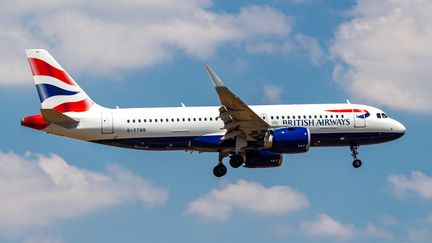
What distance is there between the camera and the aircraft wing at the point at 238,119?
8488 centimetres

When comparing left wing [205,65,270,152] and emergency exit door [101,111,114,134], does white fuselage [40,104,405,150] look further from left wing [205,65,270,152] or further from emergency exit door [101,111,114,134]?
left wing [205,65,270,152]

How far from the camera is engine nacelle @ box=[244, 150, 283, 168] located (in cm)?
9544

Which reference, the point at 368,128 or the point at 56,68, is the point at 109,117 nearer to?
the point at 56,68

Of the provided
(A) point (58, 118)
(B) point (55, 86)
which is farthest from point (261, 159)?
(B) point (55, 86)

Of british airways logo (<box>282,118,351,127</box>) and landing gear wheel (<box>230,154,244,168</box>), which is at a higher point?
british airways logo (<box>282,118,351,127</box>)

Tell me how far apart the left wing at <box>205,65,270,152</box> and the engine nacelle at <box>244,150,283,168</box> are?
5695 millimetres

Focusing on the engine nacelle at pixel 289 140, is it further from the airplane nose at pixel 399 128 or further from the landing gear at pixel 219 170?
the airplane nose at pixel 399 128

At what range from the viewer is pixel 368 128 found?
305 ft

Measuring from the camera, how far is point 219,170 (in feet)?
306

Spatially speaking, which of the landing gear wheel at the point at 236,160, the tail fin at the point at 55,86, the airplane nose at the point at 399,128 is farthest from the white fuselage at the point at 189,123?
the landing gear wheel at the point at 236,160

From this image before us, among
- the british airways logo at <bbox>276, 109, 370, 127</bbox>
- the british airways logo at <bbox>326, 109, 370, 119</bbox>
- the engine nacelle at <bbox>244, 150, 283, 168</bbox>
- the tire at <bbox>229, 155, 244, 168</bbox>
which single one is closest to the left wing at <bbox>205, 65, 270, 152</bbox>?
the tire at <bbox>229, 155, 244, 168</bbox>

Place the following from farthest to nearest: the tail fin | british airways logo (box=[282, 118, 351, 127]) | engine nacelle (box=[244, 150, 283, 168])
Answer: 1. engine nacelle (box=[244, 150, 283, 168])
2. british airways logo (box=[282, 118, 351, 127])
3. the tail fin

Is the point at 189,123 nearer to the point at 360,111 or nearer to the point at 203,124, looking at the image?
the point at 203,124

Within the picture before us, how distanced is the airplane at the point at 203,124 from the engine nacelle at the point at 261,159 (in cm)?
171
